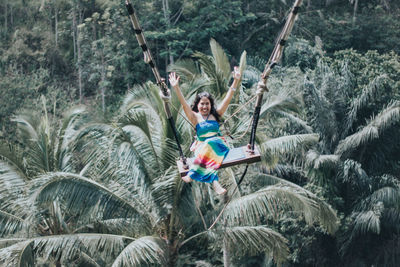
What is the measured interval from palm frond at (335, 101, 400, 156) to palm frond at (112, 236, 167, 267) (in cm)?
749

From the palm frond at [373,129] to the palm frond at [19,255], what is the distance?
373 inches

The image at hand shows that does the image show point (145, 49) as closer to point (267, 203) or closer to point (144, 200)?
point (267, 203)

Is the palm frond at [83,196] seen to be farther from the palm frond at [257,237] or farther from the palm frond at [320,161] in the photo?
the palm frond at [320,161]

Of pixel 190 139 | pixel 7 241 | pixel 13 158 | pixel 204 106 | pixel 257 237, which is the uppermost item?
pixel 204 106

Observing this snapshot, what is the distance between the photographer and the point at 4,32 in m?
30.9

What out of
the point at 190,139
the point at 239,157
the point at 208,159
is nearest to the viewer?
the point at 239,157

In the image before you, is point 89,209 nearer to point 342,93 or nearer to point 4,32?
point 342,93

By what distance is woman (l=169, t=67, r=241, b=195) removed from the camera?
821cm

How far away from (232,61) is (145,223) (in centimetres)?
1401

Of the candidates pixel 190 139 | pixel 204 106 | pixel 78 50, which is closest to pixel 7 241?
pixel 190 139

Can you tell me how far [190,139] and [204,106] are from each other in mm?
4294

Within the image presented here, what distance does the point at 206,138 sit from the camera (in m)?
8.48

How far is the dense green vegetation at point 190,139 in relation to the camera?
1252 cm

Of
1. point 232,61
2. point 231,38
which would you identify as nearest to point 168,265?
point 232,61
